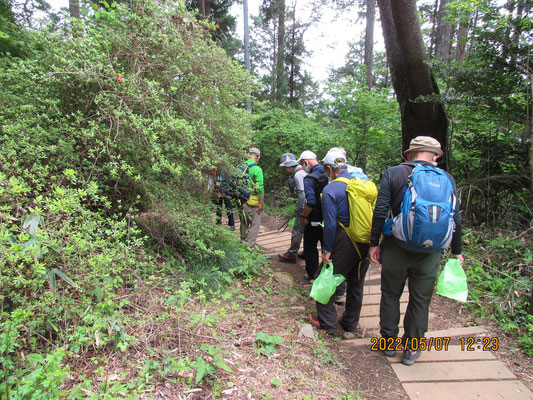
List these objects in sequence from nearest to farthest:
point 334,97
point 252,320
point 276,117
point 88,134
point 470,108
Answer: point 88,134 < point 252,320 < point 470,108 < point 334,97 < point 276,117

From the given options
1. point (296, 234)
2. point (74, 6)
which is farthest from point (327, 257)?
point (74, 6)

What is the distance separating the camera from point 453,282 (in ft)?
8.00

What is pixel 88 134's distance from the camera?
8.25 feet

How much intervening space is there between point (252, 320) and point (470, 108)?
4849 mm

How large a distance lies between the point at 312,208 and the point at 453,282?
72.3 inches

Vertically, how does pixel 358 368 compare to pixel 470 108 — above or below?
below

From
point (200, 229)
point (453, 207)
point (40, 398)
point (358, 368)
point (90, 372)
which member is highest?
point (453, 207)

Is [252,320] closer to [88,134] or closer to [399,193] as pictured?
[399,193]

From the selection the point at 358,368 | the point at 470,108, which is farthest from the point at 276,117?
the point at 358,368

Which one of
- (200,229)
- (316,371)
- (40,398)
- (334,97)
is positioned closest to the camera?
(40,398)

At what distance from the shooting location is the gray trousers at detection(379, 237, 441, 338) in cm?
244

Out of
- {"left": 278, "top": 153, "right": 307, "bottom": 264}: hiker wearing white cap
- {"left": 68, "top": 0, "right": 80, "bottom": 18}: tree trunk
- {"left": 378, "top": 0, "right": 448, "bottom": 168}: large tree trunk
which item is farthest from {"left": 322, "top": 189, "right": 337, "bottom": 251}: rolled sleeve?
{"left": 68, "top": 0, "right": 80, "bottom": 18}: tree trunk

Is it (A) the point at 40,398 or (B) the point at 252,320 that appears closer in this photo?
(A) the point at 40,398

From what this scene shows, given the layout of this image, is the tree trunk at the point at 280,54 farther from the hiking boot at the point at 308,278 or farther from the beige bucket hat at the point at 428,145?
the beige bucket hat at the point at 428,145
